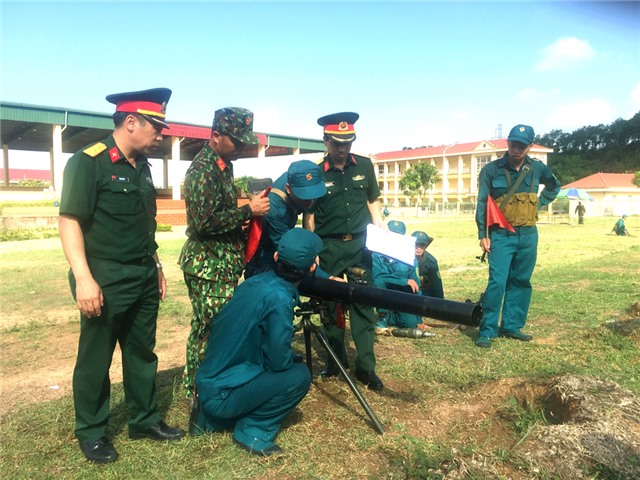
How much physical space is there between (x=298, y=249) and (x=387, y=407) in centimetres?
140

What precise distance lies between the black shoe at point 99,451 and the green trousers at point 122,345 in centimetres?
3

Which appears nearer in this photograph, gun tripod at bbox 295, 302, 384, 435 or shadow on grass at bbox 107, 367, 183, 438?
gun tripod at bbox 295, 302, 384, 435

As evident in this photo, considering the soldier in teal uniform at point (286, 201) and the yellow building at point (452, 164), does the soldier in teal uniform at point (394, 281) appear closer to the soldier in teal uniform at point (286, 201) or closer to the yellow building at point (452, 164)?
the soldier in teal uniform at point (286, 201)

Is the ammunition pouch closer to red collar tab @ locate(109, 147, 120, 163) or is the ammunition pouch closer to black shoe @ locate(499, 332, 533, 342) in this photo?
black shoe @ locate(499, 332, 533, 342)

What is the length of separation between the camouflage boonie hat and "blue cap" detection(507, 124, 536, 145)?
298cm

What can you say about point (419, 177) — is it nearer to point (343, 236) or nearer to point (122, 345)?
point (343, 236)

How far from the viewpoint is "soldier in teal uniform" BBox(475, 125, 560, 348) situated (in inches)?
199

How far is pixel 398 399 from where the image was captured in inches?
143

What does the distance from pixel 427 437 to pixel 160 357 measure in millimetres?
2784

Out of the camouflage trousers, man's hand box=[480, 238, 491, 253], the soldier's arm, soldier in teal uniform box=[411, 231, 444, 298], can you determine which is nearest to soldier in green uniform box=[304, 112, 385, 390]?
the camouflage trousers

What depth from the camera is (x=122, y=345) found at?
302cm

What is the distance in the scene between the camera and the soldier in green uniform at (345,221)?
388cm

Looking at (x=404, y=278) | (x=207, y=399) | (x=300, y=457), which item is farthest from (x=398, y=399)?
(x=404, y=278)

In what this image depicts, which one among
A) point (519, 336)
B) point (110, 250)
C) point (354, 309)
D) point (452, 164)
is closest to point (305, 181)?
point (354, 309)
